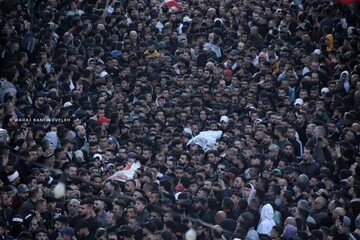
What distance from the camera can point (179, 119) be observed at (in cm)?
2316

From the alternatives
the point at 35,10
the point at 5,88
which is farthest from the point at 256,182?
the point at 35,10

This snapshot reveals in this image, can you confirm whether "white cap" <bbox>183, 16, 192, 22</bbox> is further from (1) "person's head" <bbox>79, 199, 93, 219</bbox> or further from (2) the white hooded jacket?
(1) "person's head" <bbox>79, 199, 93, 219</bbox>

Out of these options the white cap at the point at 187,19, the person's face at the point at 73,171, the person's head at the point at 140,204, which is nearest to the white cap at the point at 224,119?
the person's face at the point at 73,171

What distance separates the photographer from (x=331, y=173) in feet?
67.3

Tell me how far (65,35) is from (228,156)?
6534mm

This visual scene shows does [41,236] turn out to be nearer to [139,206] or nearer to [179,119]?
[139,206]

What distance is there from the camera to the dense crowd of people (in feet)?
59.7

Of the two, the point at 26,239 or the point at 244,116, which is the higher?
the point at 26,239

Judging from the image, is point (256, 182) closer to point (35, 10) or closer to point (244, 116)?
point (244, 116)

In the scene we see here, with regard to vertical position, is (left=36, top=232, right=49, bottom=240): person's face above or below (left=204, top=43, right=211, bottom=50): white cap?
above

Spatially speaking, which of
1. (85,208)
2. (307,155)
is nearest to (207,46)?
(307,155)

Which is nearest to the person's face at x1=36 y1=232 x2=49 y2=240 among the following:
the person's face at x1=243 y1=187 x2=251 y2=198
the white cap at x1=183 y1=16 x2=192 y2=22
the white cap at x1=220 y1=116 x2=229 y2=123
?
the person's face at x1=243 y1=187 x2=251 y2=198

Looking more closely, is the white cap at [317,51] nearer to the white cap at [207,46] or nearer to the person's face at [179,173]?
the white cap at [207,46]

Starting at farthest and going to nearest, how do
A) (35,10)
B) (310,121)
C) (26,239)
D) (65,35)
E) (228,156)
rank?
(35,10) → (65,35) → (310,121) → (228,156) → (26,239)
